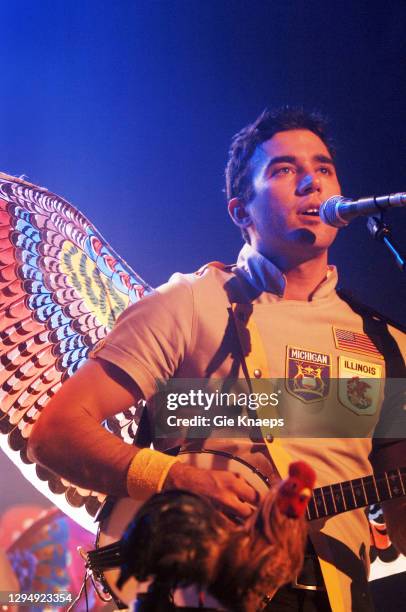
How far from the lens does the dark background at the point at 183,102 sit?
2744 mm

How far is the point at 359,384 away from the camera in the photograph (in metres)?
2.40

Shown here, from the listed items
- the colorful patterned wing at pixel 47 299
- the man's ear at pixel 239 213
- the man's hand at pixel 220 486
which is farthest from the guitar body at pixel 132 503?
the man's ear at pixel 239 213

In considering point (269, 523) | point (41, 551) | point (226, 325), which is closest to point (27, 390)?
point (41, 551)

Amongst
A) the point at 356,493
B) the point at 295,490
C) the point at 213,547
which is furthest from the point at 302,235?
the point at 213,547

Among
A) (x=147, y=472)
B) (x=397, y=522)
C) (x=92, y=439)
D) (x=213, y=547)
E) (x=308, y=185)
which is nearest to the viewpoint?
(x=213, y=547)

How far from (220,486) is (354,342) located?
2.84 feet

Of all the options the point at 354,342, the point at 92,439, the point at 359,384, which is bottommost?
the point at 92,439

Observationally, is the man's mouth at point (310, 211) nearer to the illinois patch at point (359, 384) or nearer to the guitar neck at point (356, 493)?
the illinois patch at point (359, 384)

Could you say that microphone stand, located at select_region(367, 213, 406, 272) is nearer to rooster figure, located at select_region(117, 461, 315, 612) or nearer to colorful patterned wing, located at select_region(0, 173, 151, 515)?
rooster figure, located at select_region(117, 461, 315, 612)

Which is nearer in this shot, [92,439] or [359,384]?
[92,439]

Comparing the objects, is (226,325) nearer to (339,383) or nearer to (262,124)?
(339,383)

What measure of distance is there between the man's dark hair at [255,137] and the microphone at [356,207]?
0.71 meters

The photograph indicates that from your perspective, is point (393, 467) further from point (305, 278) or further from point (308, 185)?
point (308, 185)

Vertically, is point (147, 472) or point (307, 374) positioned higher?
point (307, 374)
